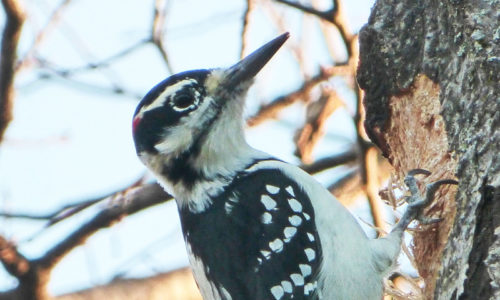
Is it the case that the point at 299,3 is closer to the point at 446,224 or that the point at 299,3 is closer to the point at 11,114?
the point at 11,114

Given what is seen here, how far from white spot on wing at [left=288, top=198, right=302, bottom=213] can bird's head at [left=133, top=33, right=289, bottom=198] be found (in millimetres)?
462

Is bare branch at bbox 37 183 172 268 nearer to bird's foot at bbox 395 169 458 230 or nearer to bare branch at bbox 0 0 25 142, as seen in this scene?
bare branch at bbox 0 0 25 142

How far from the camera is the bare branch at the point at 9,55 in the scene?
509cm

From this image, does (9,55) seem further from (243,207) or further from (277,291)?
(277,291)

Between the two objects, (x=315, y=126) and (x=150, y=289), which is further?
(x=315, y=126)

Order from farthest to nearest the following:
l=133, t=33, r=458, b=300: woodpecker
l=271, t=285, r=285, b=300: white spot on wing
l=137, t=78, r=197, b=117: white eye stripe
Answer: l=137, t=78, r=197, b=117: white eye stripe, l=133, t=33, r=458, b=300: woodpecker, l=271, t=285, r=285, b=300: white spot on wing

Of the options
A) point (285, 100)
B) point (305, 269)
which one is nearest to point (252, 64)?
point (305, 269)

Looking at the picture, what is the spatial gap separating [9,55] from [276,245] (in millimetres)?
2236

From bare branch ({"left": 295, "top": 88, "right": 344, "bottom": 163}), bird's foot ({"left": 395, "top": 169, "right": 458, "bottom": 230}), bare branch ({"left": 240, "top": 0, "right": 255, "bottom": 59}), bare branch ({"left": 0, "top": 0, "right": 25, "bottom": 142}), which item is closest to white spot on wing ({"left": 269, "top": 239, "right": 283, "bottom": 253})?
bird's foot ({"left": 395, "top": 169, "right": 458, "bottom": 230})

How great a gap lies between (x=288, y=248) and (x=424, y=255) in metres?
0.60

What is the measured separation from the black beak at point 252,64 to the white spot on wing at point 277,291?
3.79ft

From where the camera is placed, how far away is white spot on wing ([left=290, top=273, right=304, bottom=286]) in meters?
3.90

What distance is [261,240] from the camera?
398 centimetres

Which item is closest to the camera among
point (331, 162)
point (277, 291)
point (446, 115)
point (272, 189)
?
point (446, 115)
